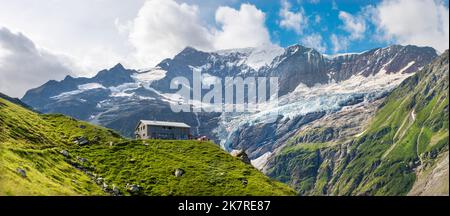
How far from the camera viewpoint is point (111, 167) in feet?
573

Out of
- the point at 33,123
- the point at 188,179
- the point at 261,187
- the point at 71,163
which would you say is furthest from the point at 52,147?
the point at 261,187

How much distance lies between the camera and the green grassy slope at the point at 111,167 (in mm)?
140625

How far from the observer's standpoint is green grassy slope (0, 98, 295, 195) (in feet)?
461
